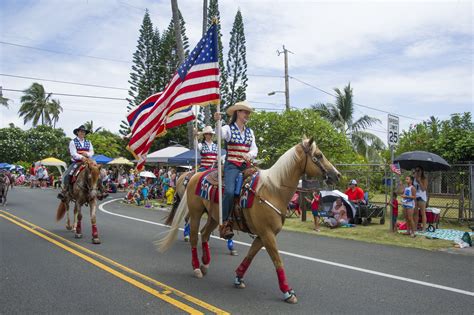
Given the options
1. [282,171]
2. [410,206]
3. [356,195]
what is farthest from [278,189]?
[356,195]

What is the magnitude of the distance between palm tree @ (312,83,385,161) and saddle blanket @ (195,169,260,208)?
31.1 meters

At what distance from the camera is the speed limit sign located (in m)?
11.4

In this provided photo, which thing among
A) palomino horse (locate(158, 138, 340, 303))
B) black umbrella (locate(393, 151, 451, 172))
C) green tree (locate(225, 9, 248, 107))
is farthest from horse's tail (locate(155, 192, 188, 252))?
green tree (locate(225, 9, 248, 107))

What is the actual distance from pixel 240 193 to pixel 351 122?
3404 centimetres

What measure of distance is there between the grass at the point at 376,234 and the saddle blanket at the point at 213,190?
5.66 meters

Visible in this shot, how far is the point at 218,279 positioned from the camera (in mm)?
6141

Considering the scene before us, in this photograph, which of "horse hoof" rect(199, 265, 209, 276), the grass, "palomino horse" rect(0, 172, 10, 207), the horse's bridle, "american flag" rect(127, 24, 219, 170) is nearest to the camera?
the horse's bridle

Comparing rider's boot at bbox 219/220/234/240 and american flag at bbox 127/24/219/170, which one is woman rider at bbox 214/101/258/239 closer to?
rider's boot at bbox 219/220/234/240

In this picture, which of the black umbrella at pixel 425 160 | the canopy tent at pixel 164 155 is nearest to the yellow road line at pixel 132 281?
the black umbrella at pixel 425 160

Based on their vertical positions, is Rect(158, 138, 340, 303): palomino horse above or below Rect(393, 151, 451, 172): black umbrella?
below

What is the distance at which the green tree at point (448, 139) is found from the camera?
13434mm

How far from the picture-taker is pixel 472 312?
4848 mm

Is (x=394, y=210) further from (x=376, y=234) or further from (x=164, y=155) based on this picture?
(x=164, y=155)

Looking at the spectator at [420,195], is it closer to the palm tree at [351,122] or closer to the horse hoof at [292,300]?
the horse hoof at [292,300]
